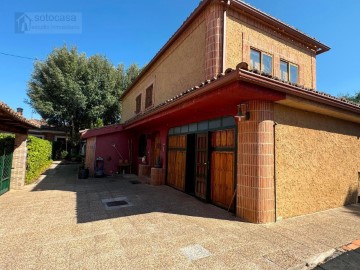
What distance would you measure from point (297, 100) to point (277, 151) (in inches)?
55.0

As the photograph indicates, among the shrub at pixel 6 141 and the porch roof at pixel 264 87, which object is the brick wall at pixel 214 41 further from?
the shrub at pixel 6 141

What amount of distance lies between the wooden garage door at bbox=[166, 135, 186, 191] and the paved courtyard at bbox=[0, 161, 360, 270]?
2.17m

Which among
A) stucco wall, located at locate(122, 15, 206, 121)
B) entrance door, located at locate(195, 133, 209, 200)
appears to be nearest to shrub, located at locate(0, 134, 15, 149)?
stucco wall, located at locate(122, 15, 206, 121)

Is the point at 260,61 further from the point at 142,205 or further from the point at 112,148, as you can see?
the point at 112,148

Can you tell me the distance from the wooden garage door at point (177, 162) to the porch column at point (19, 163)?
6657 mm

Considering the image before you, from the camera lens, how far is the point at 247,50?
7.82 metres

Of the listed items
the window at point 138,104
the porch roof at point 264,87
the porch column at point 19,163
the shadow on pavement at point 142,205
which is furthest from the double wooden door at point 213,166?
the window at point 138,104

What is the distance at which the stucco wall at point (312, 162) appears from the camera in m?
5.52

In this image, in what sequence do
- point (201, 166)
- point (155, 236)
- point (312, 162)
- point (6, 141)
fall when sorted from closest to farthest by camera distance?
point (155, 236) → point (312, 162) → point (201, 166) → point (6, 141)

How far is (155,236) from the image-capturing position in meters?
4.24

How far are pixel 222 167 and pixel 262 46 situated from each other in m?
5.37

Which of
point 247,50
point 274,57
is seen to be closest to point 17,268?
point 247,50

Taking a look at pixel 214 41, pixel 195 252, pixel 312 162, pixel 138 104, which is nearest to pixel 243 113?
pixel 312 162

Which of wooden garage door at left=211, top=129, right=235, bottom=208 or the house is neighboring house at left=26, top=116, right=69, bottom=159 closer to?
the house
